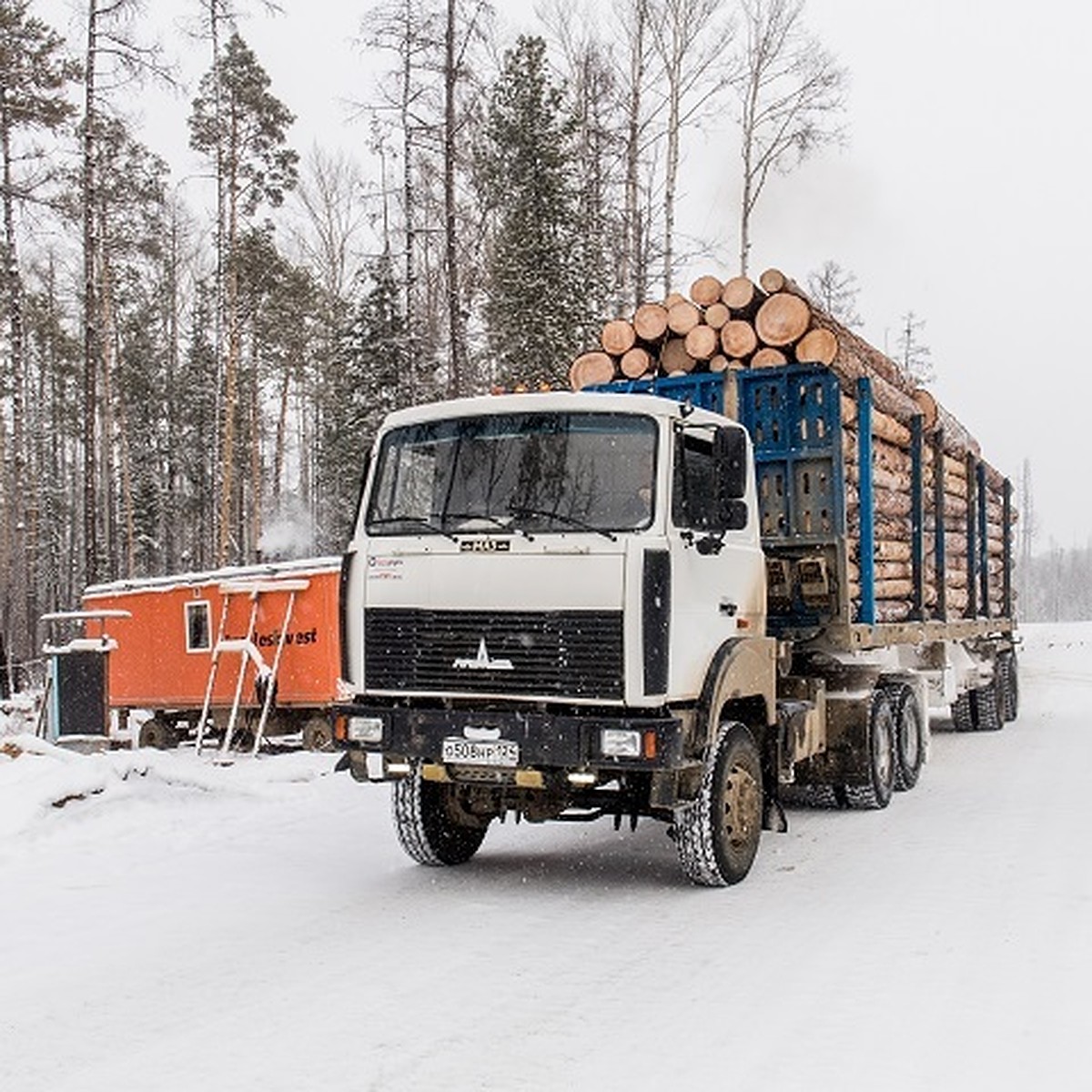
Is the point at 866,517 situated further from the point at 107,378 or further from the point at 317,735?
the point at 107,378

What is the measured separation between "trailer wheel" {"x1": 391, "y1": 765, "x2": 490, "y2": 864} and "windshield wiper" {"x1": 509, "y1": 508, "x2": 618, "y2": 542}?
5.87 feet

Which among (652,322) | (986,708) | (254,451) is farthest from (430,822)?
(254,451)

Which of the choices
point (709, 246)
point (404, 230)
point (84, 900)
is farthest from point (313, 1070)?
point (709, 246)

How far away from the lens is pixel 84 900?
23.2 ft

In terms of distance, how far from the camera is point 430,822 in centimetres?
789

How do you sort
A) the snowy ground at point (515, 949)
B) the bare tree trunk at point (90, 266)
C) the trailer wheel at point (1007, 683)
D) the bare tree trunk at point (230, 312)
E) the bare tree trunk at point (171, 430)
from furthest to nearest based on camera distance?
the bare tree trunk at point (171, 430)
the bare tree trunk at point (230, 312)
the bare tree trunk at point (90, 266)
the trailer wheel at point (1007, 683)
the snowy ground at point (515, 949)

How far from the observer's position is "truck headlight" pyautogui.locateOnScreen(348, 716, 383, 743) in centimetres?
719

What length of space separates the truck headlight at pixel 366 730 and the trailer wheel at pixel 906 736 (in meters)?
5.08

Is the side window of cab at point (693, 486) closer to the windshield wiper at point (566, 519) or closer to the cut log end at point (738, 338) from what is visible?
the windshield wiper at point (566, 519)

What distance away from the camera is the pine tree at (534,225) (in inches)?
1017

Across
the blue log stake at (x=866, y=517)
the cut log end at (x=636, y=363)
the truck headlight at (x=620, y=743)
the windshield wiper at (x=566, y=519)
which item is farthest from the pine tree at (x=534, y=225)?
the truck headlight at (x=620, y=743)

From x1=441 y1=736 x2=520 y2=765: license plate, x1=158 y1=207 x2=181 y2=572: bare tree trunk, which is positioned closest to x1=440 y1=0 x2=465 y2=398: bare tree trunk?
x1=441 y1=736 x2=520 y2=765: license plate

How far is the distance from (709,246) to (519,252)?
17.4 feet

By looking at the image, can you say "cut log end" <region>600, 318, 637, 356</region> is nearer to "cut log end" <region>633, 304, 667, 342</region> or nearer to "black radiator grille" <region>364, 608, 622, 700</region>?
"cut log end" <region>633, 304, 667, 342</region>
